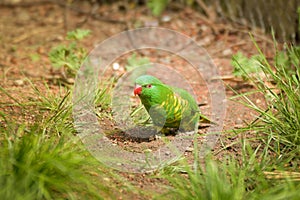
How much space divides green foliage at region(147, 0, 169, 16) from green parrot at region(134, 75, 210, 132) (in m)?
2.13

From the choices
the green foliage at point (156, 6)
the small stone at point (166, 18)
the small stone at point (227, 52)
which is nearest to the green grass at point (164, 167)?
the small stone at point (227, 52)

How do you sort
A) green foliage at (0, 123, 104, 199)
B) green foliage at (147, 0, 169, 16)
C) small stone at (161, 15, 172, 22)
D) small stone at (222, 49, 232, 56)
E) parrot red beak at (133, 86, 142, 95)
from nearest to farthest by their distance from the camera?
green foliage at (0, 123, 104, 199), parrot red beak at (133, 86, 142, 95), small stone at (222, 49, 232, 56), green foliage at (147, 0, 169, 16), small stone at (161, 15, 172, 22)

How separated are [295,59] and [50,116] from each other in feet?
5.73

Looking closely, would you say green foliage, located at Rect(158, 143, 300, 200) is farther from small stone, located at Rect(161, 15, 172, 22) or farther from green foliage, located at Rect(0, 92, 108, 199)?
small stone, located at Rect(161, 15, 172, 22)

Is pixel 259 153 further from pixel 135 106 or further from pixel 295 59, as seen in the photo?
pixel 135 106

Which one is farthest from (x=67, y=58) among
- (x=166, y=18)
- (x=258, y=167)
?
(x=258, y=167)

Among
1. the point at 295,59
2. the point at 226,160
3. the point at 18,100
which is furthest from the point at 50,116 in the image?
the point at 295,59

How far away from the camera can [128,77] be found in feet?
14.5

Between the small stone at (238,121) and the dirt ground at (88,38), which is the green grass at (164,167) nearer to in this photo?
the small stone at (238,121)

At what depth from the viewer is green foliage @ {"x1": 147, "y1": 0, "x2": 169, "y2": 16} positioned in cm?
546

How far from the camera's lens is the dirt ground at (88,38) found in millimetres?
4223

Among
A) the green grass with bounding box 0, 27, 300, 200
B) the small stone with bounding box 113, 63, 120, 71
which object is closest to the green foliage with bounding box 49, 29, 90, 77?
the small stone with bounding box 113, 63, 120, 71

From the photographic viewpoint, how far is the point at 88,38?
5328mm

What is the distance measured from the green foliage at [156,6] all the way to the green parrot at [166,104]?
2129 millimetres
